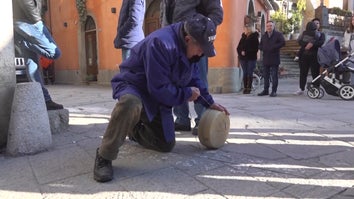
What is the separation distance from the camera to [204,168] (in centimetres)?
318

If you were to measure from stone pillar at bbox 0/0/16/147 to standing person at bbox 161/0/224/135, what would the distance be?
169 centimetres

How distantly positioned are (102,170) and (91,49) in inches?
513

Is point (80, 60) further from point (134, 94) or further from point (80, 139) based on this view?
point (134, 94)

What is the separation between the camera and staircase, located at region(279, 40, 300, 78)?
17.1m

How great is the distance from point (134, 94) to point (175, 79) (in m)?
0.38

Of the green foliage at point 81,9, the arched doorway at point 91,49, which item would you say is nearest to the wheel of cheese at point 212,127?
the arched doorway at point 91,49

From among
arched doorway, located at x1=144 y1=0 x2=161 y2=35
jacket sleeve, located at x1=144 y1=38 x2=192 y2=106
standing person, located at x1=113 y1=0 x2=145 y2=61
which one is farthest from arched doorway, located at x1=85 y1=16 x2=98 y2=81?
jacket sleeve, located at x1=144 y1=38 x2=192 y2=106

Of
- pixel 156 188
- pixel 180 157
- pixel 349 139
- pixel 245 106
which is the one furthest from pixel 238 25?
pixel 156 188

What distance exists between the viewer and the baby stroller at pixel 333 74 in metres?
8.13

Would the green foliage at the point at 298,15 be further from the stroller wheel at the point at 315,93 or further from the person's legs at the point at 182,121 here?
the person's legs at the point at 182,121

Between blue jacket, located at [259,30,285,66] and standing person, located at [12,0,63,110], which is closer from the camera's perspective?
standing person, located at [12,0,63,110]

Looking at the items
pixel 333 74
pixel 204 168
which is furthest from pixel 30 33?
pixel 333 74

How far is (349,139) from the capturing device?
420cm

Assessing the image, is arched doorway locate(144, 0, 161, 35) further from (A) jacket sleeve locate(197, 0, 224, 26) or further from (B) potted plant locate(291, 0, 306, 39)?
(B) potted plant locate(291, 0, 306, 39)
